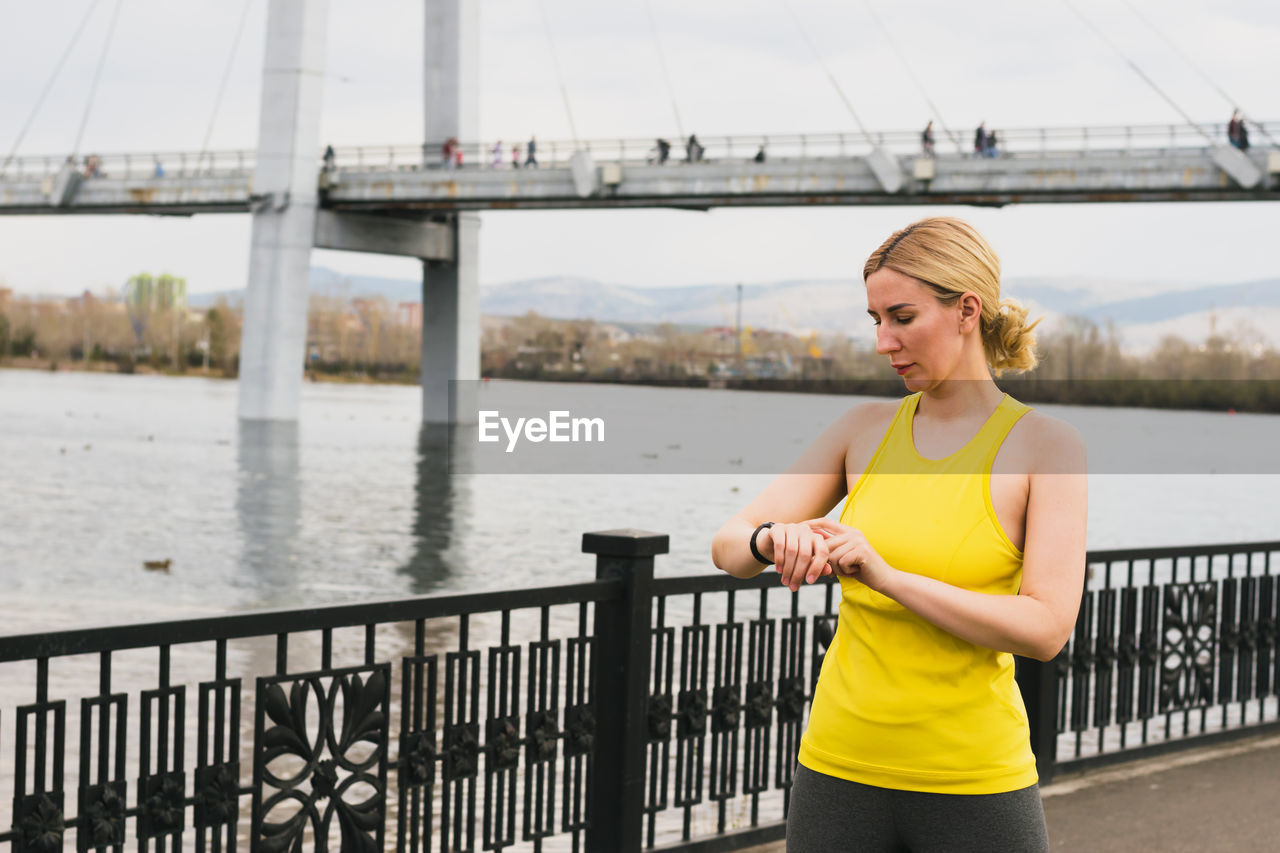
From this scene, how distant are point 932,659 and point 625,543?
8.43ft

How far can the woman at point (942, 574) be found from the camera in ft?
7.55

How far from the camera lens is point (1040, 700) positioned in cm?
651

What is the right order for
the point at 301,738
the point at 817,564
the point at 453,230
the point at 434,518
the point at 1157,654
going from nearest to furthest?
1. the point at 817,564
2. the point at 301,738
3. the point at 1157,654
4. the point at 434,518
5. the point at 453,230

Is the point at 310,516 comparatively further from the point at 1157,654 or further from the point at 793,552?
the point at 793,552

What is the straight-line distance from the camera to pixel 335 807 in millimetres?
4207

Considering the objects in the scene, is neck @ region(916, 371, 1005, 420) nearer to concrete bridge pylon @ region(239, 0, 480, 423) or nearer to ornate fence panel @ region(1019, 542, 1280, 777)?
ornate fence panel @ region(1019, 542, 1280, 777)

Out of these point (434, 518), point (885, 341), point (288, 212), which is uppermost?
point (288, 212)

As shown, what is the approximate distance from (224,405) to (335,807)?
3688 inches

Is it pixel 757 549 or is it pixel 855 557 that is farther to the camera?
pixel 757 549

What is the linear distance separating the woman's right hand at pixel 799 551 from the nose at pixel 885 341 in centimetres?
32

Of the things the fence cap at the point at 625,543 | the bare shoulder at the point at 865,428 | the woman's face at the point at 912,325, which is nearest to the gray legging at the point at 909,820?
the bare shoulder at the point at 865,428

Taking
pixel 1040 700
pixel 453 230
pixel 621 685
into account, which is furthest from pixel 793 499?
pixel 453 230

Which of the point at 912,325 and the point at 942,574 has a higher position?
the point at 912,325

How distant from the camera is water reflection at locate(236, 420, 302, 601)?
2153 cm
